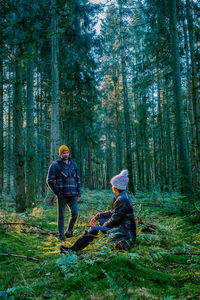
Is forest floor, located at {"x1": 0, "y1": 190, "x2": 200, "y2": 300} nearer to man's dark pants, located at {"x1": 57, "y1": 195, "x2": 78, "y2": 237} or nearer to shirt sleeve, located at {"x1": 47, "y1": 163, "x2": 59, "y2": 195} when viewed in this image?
man's dark pants, located at {"x1": 57, "y1": 195, "x2": 78, "y2": 237}

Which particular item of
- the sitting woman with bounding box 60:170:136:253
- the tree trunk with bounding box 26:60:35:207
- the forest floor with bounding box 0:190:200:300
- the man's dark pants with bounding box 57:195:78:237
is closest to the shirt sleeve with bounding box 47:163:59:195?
the man's dark pants with bounding box 57:195:78:237

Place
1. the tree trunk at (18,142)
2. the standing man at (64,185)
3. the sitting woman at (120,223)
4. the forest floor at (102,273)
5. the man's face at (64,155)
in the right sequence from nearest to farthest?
the forest floor at (102,273) < the sitting woman at (120,223) < the standing man at (64,185) < the man's face at (64,155) < the tree trunk at (18,142)

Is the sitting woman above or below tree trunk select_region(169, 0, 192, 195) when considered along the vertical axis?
below

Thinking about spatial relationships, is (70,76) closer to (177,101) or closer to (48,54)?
(48,54)

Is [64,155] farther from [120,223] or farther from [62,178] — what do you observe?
[120,223]

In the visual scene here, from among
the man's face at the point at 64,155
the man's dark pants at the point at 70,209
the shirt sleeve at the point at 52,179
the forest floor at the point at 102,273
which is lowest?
the forest floor at the point at 102,273

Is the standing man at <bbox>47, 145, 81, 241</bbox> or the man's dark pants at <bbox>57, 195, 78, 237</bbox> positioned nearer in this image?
the man's dark pants at <bbox>57, 195, 78, 237</bbox>

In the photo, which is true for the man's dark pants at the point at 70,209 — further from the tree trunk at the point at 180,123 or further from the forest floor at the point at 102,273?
the tree trunk at the point at 180,123

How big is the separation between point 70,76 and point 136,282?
12.8m

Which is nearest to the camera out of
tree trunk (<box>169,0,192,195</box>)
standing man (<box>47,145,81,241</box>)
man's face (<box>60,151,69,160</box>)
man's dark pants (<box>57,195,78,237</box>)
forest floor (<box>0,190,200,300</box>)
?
forest floor (<box>0,190,200,300</box>)

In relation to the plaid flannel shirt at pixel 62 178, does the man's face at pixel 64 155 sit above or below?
above

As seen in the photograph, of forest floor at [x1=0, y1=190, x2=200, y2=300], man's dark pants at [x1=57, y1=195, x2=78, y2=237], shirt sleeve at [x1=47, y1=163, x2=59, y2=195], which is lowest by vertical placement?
forest floor at [x1=0, y1=190, x2=200, y2=300]

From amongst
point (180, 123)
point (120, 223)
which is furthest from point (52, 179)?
point (180, 123)

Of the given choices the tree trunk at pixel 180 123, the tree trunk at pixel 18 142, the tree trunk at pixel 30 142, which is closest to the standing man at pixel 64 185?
the tree trunk at pixel 18 142
